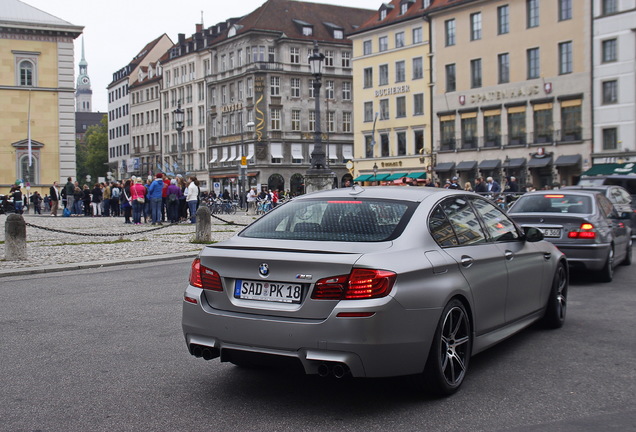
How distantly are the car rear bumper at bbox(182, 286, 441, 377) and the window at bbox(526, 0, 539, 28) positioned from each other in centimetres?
5584

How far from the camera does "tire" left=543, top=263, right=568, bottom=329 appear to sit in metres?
7.77

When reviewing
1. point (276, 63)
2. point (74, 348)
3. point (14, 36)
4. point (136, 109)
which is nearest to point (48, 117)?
point (14, 36)

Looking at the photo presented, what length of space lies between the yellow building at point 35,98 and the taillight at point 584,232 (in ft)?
170

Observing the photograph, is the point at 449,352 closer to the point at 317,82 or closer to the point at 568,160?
the point at 317,82

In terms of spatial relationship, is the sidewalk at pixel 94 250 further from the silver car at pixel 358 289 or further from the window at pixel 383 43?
the window at pixel 383 43

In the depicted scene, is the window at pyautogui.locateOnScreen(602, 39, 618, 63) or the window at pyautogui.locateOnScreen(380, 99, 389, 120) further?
the window at pyautogui.locateOnScreen(380, 99, 389, 120)

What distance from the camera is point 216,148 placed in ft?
309

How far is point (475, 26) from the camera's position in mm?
61719

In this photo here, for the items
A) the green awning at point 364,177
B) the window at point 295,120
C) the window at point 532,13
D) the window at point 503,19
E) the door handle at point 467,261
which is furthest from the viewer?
the window at point 295,120

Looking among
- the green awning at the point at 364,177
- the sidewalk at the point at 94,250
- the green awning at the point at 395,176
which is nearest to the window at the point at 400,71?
the green awning at the point at 395,176

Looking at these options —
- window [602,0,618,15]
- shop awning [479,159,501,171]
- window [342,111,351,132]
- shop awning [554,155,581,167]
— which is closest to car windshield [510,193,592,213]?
shop awning [554,155,581,167]

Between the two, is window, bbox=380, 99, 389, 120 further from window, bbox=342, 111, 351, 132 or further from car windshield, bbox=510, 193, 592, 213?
car windshield, bbox=510, 193, 592, 213

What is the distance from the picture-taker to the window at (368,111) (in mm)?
72375

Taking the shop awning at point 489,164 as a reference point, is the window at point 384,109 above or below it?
above
